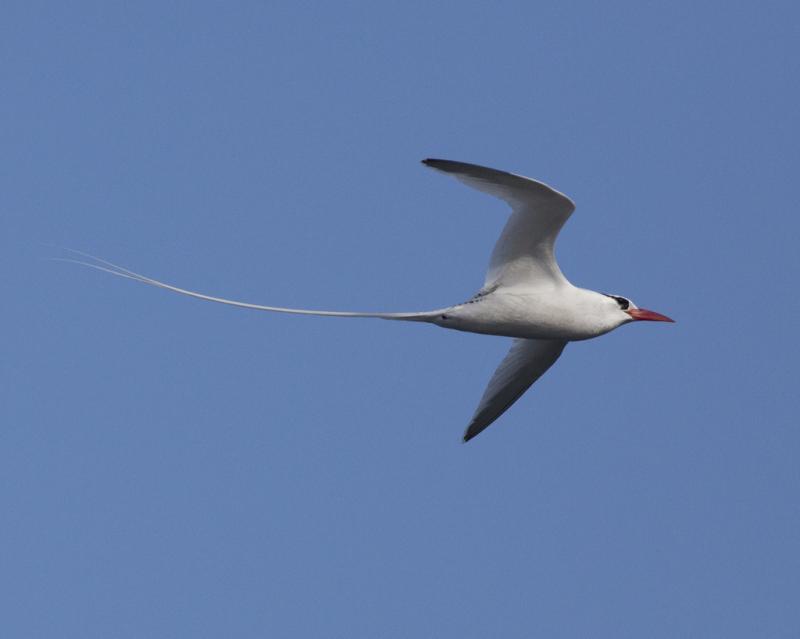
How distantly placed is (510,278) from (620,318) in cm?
190

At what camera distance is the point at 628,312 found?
18.8 metres

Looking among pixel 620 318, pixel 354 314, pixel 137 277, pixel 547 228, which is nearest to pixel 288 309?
pixel 354 314

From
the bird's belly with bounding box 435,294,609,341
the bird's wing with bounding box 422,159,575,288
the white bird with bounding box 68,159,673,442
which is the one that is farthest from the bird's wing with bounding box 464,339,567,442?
the bird's wing with bounding box 422,159,575,288

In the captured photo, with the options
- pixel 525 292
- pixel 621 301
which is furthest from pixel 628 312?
pixel 525 292

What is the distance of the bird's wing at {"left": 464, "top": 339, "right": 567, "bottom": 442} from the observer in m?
20.2

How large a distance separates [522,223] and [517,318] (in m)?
1.31

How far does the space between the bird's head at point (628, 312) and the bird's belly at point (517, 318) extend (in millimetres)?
457

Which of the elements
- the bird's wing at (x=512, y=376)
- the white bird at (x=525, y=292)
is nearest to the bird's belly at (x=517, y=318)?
the white bird at (x=525, y=292)

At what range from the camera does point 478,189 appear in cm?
1623

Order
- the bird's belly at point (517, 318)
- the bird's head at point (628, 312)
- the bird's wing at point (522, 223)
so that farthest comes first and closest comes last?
the bird's head at point (628, 312)
the bird's belly at point (517, 318)
the bird's wing at point (522, 223)

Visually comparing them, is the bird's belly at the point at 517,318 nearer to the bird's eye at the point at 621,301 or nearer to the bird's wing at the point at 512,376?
the bird's eye at the point at 621,301

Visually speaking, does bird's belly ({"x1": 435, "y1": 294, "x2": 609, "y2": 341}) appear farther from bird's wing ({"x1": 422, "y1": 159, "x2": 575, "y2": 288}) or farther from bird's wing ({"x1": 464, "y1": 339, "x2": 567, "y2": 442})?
bird's wing ({"x1": 464, "y1": 339, "x2": 567, "y2": 442})

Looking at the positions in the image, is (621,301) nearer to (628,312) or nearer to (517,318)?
(628,312)

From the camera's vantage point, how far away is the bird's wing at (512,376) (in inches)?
795
